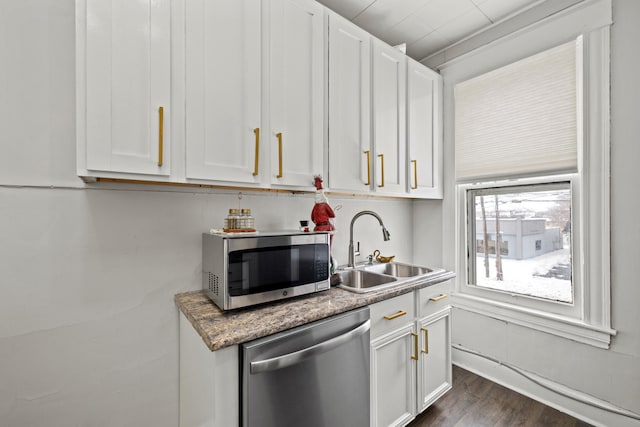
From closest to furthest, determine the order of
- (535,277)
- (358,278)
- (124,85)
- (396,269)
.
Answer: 1. (124,85)
2. (358,278)
3. (535,277)
4. (396,269)

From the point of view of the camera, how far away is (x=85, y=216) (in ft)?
3.88

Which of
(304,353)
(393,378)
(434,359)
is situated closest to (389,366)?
(393,378)

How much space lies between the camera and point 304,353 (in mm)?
1075

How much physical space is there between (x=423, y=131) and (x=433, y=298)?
125 cm

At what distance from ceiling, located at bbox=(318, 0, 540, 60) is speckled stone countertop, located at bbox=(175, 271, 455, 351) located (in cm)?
Result: 181

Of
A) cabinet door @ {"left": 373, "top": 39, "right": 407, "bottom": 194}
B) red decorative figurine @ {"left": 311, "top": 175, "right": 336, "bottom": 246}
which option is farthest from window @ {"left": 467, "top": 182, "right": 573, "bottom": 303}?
red decorative figurine @ {"left": 311, "top": 175, "right": 336, "bottom": 246}

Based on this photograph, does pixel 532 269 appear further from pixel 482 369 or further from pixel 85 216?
pixel 85 216

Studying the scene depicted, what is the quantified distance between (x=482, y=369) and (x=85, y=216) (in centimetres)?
275

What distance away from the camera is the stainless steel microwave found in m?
1.11

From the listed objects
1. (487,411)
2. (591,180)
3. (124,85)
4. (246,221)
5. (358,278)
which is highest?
(124,85)

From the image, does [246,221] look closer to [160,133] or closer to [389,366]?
[160,133]

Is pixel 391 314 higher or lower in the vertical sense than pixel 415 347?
higher

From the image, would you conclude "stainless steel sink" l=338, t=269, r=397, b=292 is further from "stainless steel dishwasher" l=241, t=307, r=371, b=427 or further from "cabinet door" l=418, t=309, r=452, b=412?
"stainless steel dishwasher" l=241, t=307, r=371, b=427

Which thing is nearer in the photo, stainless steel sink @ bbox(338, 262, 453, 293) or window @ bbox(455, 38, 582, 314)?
stainless steel sink @ bbox(338, 262, 453, 293)
